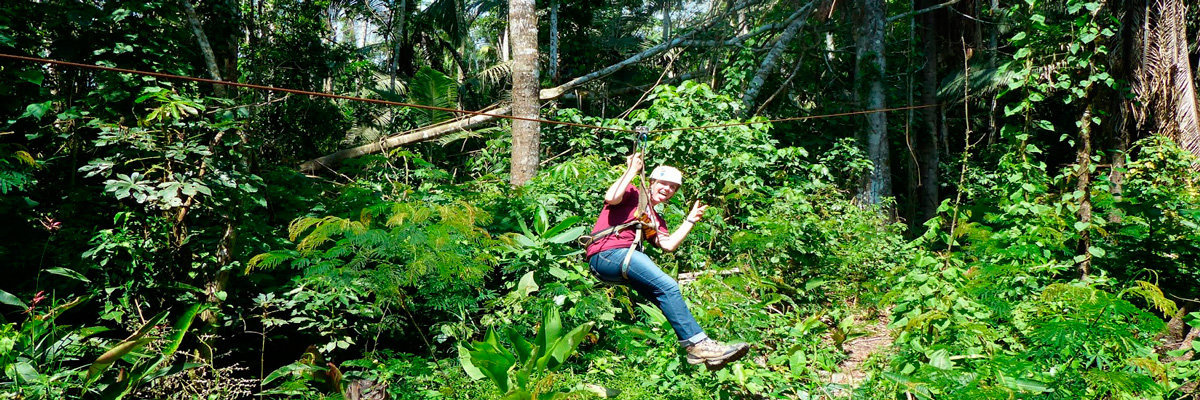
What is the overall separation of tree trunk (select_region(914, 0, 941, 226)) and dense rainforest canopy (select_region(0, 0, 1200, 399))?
125 inches

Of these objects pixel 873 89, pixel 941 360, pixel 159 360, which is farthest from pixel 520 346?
pixel 873 89

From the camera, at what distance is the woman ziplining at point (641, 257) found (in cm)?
391

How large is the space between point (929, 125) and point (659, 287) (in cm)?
814

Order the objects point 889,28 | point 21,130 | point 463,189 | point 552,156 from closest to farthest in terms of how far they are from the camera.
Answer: point 21,130 < point 463,189 < point 552,156 < point 889,28

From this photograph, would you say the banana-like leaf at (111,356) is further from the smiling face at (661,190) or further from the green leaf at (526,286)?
the smiling face at (661,190)

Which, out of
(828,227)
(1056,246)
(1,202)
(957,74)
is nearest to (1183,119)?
(1056,246)

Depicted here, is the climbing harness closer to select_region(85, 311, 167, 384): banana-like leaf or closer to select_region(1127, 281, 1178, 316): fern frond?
select_region(85, 311, 167, 384): banana-like leaf

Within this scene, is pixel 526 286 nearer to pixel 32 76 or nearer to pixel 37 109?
pixel 37 109

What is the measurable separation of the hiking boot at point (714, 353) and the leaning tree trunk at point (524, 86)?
11.9ft

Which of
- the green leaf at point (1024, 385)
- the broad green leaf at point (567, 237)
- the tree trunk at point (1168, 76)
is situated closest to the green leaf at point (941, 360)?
the green leaf at point (1024, 385)

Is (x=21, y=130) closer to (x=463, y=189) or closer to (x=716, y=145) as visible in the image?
(x=463, y=189)

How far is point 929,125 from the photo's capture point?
34.2 ft

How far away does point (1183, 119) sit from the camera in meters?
5.90

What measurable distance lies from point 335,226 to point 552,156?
422 cm
